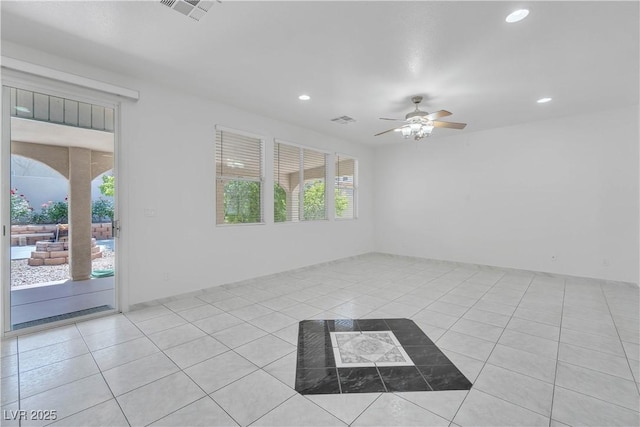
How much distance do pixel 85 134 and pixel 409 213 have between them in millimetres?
6590

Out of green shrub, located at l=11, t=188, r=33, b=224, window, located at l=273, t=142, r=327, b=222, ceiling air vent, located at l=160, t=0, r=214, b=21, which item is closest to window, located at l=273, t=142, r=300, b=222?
window, located at l=273, t=142, r=327, b=222

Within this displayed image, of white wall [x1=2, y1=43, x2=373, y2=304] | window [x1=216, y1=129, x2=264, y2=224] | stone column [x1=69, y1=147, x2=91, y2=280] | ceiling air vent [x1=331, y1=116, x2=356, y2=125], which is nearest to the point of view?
white wall [x1=2, y1=43, x2=373, y2=304]

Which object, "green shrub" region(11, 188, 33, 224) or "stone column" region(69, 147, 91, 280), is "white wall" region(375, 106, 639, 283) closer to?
"stone column" region(69, 147, 91, 280)

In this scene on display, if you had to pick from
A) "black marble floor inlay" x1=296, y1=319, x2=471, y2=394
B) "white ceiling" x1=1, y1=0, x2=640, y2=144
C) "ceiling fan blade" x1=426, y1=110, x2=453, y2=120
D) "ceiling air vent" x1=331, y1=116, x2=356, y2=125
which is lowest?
"black marble floor inlay" x1=296, y1=319, x2=471, y2=394

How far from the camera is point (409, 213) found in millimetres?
7160

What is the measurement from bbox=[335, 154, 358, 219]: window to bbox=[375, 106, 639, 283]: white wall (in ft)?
3.32

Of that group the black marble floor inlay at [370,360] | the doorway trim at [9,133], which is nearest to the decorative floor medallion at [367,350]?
the black marble floor inlay at [370,360]

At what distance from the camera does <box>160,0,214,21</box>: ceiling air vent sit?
7.33 feet

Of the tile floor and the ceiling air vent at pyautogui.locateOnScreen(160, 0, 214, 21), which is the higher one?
the ceiling air vent at pyautogui.locateOnScreen(160, 0, 214, 21)

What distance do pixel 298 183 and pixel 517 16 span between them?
13.7 feet

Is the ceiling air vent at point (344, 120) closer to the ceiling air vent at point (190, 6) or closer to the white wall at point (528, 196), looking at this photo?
the white wall at point (528, 196)

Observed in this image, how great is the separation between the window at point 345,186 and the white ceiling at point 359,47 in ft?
8.54

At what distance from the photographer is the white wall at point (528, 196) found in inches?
185

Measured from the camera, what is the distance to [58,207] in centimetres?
375
